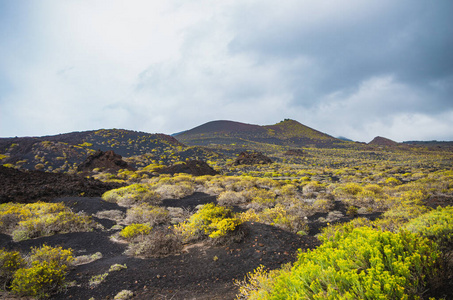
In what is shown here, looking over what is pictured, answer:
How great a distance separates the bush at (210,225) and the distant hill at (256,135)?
272 feet

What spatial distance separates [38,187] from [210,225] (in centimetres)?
1378

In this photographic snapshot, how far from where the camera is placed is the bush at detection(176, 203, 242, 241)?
614 cm

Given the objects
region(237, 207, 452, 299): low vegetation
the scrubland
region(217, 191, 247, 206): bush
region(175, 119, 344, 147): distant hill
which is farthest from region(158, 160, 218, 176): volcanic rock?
region(175, 119, 344, 147): distant hill

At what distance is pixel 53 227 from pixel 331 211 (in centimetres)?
1156

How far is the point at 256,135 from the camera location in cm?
11412

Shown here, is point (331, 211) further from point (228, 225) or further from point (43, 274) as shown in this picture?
point (43, 274)

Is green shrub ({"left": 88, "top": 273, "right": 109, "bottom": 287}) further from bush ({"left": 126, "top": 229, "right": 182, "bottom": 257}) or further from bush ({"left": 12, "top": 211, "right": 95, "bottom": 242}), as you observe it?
bush ({"left": 12, "top": 211, "right": 95, "bottom": 242})

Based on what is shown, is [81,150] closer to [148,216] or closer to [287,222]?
[148,216]

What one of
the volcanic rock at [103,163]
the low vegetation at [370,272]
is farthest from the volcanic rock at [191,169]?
the low vegetation at [370,272]

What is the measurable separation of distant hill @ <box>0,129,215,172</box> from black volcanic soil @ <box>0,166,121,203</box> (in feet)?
65.2

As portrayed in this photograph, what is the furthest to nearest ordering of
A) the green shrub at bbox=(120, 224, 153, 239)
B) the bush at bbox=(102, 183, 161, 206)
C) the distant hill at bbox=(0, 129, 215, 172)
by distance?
the distant hill at bbox=(0, 129, 215, 172) < the bush at bbox=(102, 183, 161, 206) < the green shrub at bbox=(120, 224, 153, 239)

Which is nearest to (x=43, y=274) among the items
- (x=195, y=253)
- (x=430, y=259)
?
(x=195, y=253)

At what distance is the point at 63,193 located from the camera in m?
13.5

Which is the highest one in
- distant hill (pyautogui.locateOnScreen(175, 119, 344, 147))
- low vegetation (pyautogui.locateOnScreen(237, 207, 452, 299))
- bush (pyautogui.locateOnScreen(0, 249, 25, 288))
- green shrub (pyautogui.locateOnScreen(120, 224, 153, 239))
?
distant hill (pyautogui.locateOnScreen(175, 119, 344, 147))
